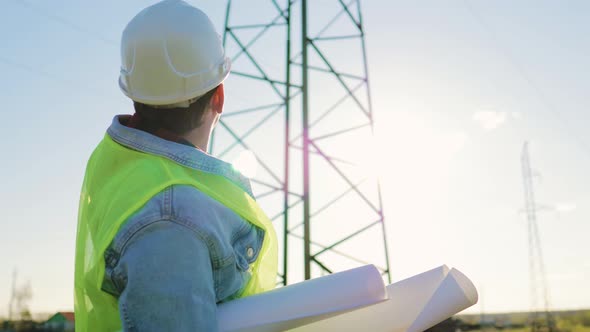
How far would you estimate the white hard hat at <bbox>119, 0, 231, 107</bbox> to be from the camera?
50.2 inches

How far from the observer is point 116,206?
1.09 m

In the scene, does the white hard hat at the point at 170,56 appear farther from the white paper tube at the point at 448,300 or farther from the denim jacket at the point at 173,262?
the white paper tube at the point at 448,300

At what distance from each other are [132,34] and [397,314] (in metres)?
0.79

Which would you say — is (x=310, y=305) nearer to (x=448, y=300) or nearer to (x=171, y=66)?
(x=448, y=300)

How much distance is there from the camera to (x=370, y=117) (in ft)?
31.1

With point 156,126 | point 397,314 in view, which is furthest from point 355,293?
point 156,126

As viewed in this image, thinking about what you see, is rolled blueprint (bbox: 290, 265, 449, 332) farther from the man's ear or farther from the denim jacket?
the man's ear

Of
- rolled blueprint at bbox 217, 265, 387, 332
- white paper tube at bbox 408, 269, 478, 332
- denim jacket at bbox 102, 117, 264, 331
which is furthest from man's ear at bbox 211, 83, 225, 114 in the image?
white paper tube at bbox 408, 269, 478, 332

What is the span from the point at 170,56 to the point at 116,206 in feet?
1.18

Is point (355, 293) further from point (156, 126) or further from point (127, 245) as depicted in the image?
point (156, 126)

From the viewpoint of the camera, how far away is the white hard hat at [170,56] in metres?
1.27

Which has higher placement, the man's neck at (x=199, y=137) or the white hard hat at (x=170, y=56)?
the white hard hat at (x=170, y=56)

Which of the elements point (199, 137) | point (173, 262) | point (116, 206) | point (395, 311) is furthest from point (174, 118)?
point (395, 311)

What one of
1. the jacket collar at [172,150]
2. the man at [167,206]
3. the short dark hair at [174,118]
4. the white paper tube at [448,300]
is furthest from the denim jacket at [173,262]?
the white paper tube at [448,300]
